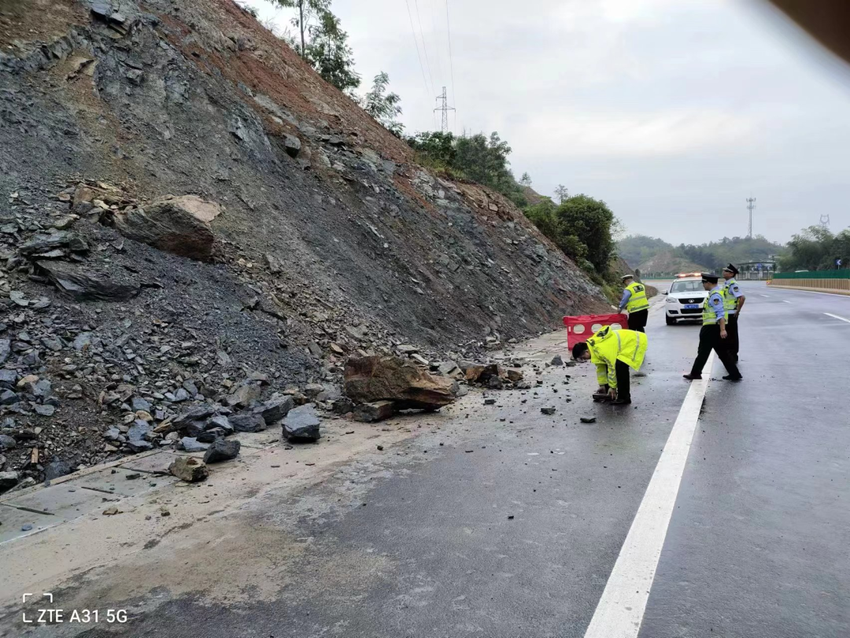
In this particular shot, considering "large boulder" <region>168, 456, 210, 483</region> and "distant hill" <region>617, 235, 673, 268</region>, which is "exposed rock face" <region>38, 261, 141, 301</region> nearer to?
"large boulder" <region>168, 456, 210, 483</region>

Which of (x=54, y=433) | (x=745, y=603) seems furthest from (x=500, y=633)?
(x=54, y=433)

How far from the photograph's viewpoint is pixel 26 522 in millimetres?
4277

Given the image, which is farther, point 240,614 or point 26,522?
point 26,522

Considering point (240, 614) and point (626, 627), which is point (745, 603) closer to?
point (626, 627)

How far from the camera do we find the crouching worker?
7473 mm

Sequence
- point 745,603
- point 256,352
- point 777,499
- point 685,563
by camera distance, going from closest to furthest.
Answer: point 745,603 → point 685,563 → point 777,499 → point 256,352

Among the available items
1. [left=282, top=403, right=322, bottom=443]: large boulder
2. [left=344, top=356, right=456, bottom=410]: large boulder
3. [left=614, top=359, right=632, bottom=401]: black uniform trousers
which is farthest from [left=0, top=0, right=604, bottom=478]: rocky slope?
[left=614, top=359, right=632, bottom=401]: black uniform trousers

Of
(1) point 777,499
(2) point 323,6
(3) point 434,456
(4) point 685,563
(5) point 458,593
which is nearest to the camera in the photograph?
(5) point 458,593

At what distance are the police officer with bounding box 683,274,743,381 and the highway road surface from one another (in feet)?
8.31

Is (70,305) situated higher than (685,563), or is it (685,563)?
(70,305)

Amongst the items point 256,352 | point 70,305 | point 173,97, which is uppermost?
point 173,97

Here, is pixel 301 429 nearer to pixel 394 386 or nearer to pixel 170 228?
pixel 394 386

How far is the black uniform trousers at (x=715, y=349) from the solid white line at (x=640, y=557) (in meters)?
3.76

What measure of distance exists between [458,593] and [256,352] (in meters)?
5.98
